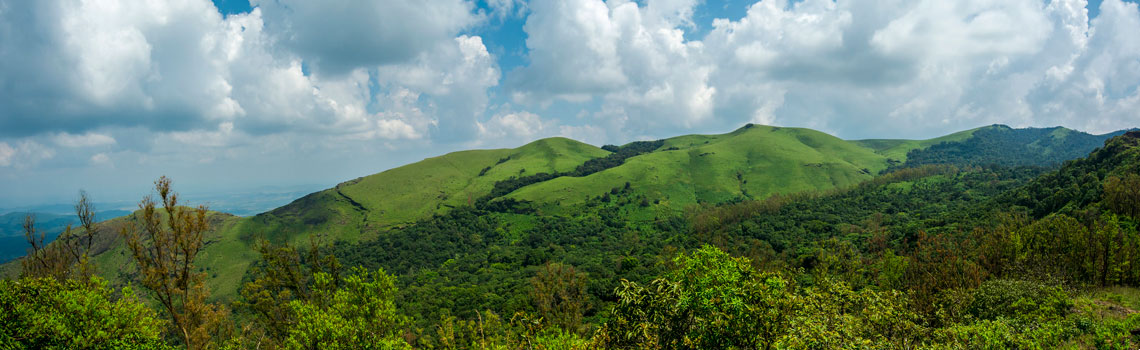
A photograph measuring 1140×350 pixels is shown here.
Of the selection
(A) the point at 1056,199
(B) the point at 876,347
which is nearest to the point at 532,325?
(B) the point at 876,347

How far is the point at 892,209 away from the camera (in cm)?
17012

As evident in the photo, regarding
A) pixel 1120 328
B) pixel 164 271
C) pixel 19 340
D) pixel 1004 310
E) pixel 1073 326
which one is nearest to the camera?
pixel 1120 328

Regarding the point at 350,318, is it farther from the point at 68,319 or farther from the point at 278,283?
the point at 278,283

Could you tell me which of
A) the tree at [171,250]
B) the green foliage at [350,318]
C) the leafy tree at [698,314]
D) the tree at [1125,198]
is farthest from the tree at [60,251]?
the tree at [1125,198]

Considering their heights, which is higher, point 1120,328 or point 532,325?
point 532,325

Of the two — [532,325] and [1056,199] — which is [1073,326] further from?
[1056,199]

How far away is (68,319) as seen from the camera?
806 inches

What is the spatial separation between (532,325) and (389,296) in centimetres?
2094

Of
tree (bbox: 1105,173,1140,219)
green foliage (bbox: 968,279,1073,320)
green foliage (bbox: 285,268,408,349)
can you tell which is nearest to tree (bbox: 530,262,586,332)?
green foliage (bbox: 285,268,408,349)

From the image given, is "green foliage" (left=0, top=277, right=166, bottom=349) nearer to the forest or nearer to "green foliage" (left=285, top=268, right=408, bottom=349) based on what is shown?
the forest

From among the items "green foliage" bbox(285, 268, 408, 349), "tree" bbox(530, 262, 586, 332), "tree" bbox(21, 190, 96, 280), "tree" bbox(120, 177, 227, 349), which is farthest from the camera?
"tree" bbox(530, 262, 586, 332)

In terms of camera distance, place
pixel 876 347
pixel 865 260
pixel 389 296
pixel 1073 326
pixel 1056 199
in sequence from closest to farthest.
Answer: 1. pixel 876 347
2. pixel 1073 326
3. pixel 389 296
4. pixel 865 260
5. pixel 1056 199

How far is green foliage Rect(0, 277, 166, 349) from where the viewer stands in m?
19.2

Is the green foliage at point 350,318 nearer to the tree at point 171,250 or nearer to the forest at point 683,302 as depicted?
the forest at point 683,302
